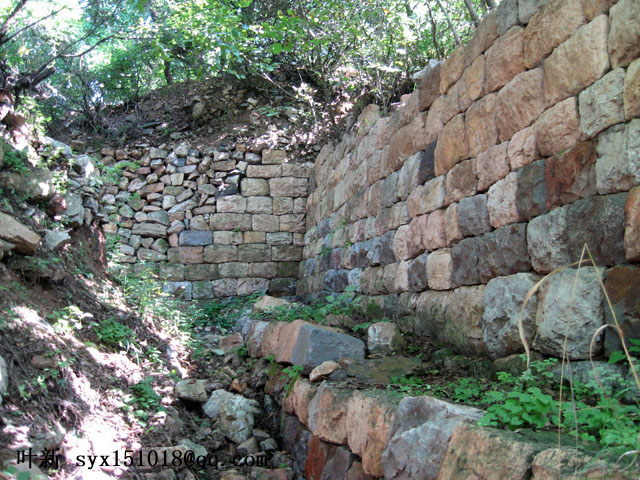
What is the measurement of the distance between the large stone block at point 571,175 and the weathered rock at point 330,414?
1592 mm

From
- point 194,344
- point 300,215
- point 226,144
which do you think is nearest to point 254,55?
point 226,144

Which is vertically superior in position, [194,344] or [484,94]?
[484,94]

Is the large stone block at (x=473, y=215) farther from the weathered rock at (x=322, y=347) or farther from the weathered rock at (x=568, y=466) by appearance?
the weathered rock at (x=568, y=466)

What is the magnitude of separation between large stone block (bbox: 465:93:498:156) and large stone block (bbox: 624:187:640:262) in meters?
1.26

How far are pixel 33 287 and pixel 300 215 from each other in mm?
5262

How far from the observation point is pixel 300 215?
9062mm

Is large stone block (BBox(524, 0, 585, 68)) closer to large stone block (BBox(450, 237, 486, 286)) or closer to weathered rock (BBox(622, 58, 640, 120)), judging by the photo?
weathered rock (BBox(622, 58, 640, 120))

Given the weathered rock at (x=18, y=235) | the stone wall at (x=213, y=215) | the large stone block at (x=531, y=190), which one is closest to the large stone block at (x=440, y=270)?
the large stone block at (x=531, y=190)

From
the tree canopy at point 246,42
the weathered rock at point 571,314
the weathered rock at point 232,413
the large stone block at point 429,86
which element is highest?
the tree canopy at point 246,42

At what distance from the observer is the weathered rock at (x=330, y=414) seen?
120 inches

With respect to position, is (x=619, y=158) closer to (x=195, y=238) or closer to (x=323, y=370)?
(x=323, y=370)

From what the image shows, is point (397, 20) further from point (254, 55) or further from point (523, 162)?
point (523, 162)

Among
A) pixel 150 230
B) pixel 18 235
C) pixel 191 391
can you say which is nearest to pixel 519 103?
pixel 191 391

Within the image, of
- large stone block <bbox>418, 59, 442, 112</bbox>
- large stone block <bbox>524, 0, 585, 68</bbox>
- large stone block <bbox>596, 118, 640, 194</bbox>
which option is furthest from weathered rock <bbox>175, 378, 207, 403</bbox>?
large stone block <bbox>524, 0, 585, 68</bbox>
